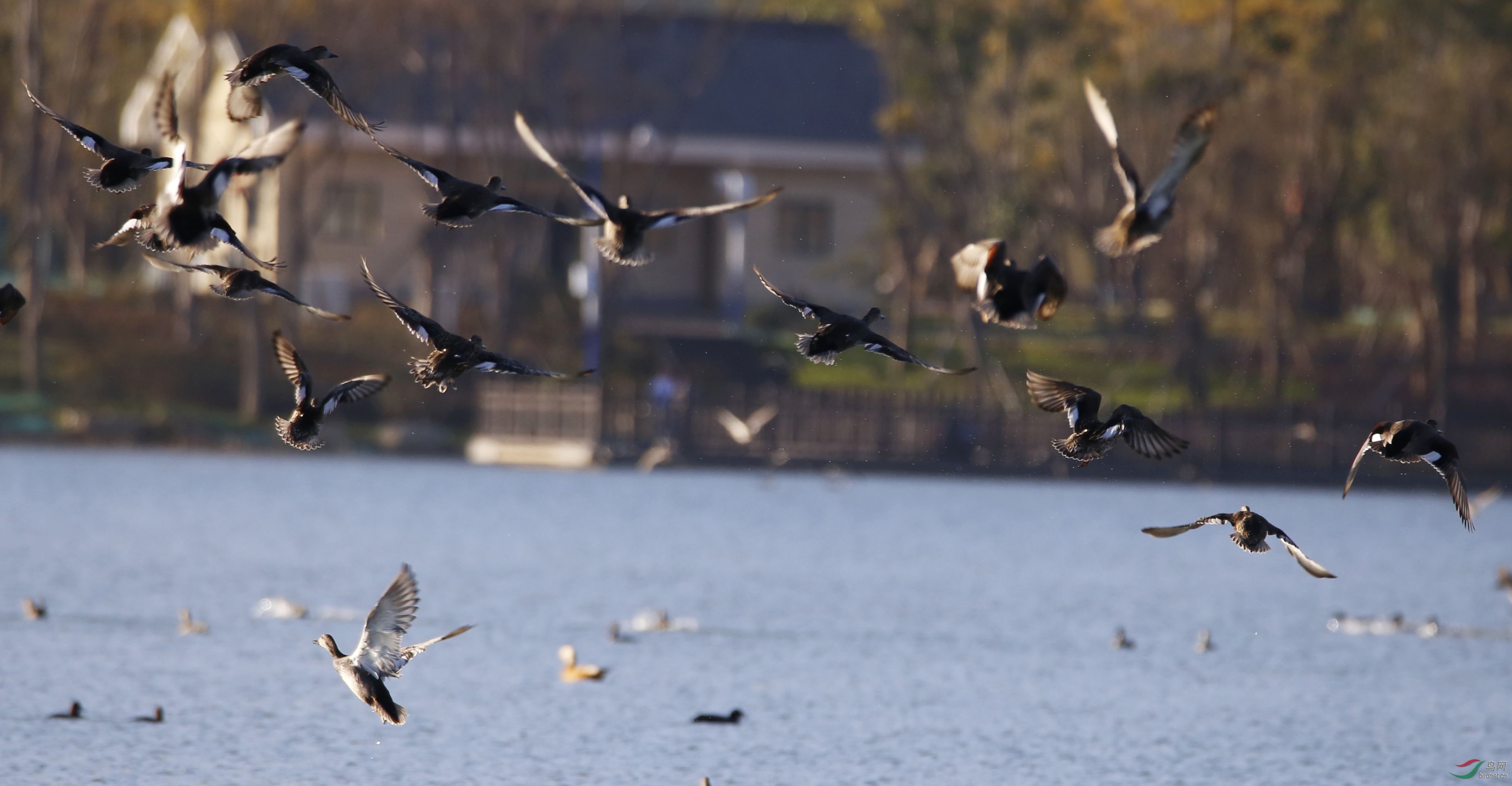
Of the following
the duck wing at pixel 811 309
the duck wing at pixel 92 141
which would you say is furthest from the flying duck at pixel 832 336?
the duck wing at pixel 92 141

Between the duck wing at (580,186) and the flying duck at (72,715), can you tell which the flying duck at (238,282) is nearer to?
the duck wing at (580,186)

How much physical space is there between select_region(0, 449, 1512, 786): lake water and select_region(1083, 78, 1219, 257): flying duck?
566 cm

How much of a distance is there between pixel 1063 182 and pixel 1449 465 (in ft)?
152

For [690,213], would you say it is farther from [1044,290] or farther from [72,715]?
[72,715]

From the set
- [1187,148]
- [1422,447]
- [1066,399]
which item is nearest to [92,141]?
[1066,399]

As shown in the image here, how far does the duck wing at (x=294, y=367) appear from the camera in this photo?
1230 centimetres

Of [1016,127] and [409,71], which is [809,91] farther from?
[409,71]

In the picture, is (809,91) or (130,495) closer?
(130,495)

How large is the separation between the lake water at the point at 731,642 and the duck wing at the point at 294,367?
385cm

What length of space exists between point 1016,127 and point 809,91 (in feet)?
19.3

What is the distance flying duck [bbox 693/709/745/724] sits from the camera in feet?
58.9

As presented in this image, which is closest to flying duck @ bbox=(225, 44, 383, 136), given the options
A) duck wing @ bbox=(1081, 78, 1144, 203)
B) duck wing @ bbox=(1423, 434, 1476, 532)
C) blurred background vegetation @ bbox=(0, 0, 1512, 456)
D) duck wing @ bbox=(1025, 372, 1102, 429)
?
duck wing @ bbox=(1081, 78, 1144, 203)

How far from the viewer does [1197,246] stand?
54.0 metres

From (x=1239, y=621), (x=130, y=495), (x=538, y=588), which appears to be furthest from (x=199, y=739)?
(x=130, y=495)
